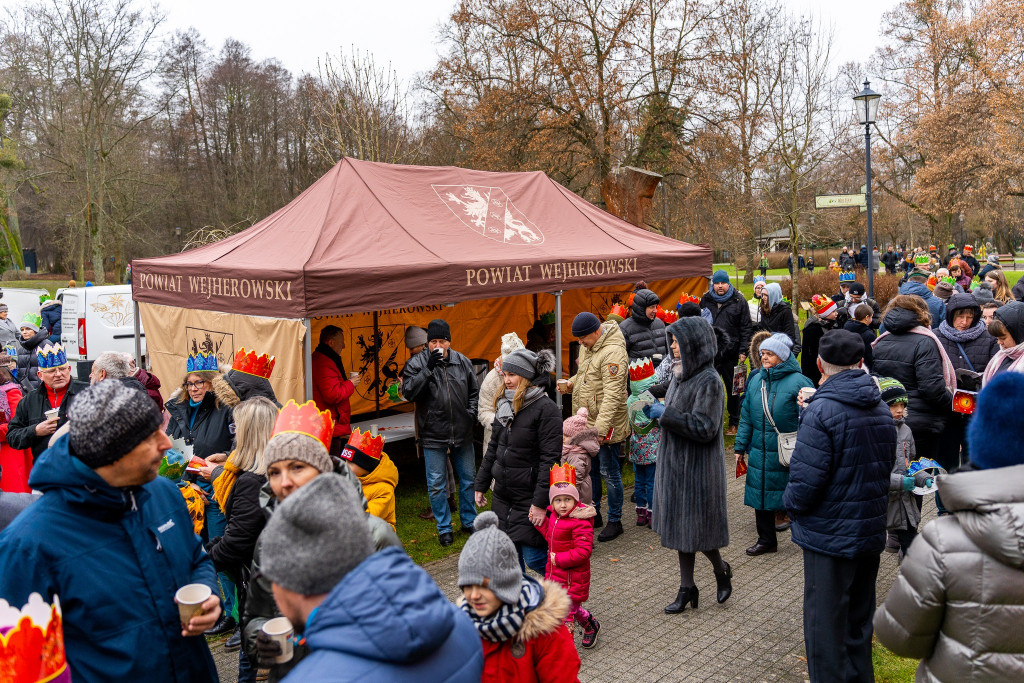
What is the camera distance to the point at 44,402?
6254 mm

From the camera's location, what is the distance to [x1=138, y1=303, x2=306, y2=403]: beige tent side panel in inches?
260

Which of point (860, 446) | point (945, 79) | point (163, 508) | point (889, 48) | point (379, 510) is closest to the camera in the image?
point (163, 508)

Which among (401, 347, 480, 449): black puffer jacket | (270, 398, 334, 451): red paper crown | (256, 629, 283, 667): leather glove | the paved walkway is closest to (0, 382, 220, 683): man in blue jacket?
(256, 629, 283, 667): leather glove

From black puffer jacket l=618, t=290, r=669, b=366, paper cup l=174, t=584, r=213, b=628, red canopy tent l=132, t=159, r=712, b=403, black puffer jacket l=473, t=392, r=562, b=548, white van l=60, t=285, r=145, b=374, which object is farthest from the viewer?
white van l=60, t=285, r=145, b=374

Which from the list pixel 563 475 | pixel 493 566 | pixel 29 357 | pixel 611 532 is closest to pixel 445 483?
pixel 611 532

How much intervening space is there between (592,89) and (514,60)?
2761 millimetres

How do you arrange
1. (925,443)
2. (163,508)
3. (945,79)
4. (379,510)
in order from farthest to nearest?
(945,79) < (925,443) < (379,510) < (163,508)

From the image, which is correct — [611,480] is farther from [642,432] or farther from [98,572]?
[98,572]

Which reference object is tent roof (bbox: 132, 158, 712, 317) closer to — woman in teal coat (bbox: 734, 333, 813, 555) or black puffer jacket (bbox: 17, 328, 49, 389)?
black puffer jacket (bbox: 17, 328, 49, 389)

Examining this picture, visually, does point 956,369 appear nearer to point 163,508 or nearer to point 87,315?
point 163,508

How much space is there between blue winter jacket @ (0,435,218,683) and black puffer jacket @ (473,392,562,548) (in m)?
2.74

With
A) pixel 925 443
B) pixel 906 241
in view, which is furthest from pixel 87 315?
Result: pixel 906 241

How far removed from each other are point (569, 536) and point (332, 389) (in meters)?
3.43

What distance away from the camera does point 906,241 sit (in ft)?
201
